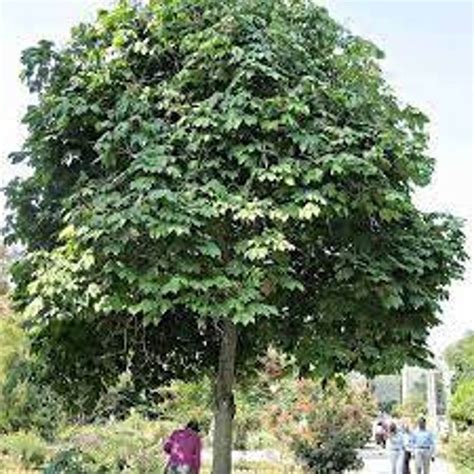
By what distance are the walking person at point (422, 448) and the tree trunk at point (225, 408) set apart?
7842 millimetres

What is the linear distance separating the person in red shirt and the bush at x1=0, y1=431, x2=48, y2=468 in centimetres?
953

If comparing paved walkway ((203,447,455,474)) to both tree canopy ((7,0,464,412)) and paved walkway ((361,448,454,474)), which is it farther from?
tree canopy ((7,0,464,412))

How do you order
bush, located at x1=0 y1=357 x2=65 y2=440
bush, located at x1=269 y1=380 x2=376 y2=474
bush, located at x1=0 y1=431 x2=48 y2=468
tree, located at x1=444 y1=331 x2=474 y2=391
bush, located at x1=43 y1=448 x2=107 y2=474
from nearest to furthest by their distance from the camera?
bush, located at x1=43 y1=448 x2=107 y2=474 < bush, located at x1=269 y1=380 x2=376 y2=474 < bush, located at x1=0 y1=431 x2=48 y2=468 < bush, located at x1=0 y1=357 x2=65 y2=440 < tree, located at x1=444 y1=331 x2=474 y2=391

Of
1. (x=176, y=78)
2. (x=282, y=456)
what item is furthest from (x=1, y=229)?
(x=282, y=456)

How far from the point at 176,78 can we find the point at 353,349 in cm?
327

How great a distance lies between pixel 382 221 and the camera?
916 centimetres

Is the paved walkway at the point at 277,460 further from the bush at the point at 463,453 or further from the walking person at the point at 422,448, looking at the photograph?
the walking person at the point at 422,448

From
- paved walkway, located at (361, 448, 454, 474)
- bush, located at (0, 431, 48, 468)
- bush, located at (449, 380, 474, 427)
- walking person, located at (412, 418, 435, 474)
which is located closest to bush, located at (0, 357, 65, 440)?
bush, located at (0, 431, 48, 468)

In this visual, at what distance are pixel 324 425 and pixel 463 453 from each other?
503cm

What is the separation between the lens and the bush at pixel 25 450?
20312mm

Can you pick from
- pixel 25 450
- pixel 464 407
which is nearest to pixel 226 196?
pixel 25 450

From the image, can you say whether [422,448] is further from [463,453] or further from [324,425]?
[463,453]

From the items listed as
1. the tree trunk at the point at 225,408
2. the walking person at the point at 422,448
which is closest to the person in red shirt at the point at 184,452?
the tree trunk at the point at 225,408

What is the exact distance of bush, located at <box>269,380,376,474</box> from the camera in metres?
18.0
